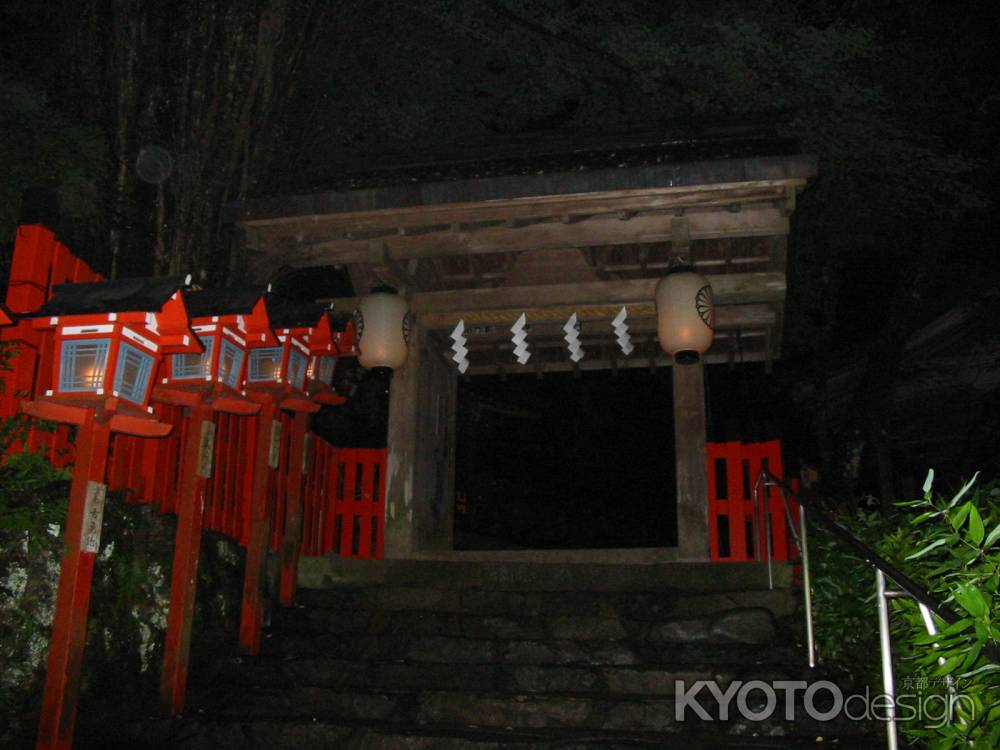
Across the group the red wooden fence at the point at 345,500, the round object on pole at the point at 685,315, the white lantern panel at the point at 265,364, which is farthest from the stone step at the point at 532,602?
the round object on pole at the point at 685,315

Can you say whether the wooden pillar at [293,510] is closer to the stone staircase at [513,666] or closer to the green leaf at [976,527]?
the stone staircase at [513,666]

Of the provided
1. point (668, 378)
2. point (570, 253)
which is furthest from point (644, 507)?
point (570, 253)

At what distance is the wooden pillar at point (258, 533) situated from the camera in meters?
6.78

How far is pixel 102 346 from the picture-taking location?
203 inches

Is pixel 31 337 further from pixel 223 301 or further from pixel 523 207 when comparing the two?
pixel 523 207

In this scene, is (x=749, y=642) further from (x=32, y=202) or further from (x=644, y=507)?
(x=644, y=507)

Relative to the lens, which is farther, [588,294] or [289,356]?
[588,294]

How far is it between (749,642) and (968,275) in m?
9.20

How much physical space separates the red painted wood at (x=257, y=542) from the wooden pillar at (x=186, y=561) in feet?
1.84

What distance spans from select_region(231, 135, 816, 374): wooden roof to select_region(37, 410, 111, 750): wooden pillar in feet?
11.7

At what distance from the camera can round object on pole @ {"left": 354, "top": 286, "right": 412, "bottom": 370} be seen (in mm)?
8461

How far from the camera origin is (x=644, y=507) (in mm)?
19359

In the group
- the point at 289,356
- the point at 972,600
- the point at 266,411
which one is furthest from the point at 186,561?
the point at 972,600

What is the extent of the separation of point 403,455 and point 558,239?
3186mm
